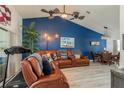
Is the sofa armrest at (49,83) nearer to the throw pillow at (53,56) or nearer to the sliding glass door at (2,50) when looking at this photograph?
the sliding glass door at (2,50)

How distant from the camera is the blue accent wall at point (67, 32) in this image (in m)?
8.73

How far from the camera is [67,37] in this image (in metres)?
9.59

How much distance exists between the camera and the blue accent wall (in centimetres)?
873

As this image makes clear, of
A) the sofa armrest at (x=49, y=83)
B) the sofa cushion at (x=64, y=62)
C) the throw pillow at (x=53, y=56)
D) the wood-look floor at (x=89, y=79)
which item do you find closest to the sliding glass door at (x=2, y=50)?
the wood-look floor at (x=89, y=79)

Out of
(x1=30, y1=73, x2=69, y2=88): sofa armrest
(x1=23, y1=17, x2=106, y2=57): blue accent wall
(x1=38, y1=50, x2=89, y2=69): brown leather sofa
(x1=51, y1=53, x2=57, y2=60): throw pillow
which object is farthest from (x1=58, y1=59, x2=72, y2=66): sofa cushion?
(x1=30, y1=73, x2=69, y2=88): sofa armrest

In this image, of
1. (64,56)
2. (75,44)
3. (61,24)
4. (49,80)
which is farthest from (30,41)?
(49,80)

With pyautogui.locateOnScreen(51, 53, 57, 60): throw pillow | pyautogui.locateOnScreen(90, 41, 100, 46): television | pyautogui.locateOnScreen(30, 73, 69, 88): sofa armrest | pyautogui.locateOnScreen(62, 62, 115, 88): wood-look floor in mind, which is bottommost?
pyautogui.locateOnScreen(62, 62, 115, 88): wood-look floor

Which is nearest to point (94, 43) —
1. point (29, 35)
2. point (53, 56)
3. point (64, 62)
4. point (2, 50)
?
point (64, 62)

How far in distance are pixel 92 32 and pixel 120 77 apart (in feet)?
26.6

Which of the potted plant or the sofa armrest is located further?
the potted plant

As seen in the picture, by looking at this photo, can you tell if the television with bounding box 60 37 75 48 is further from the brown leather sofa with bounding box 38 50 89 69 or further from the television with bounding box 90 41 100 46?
the television with bounding box 90 41 100 46

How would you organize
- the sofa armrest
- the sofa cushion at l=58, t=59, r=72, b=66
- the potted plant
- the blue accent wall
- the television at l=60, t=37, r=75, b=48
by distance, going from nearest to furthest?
the sofa armrest < the potted plant < the sofa cushion at l=58, t=59, r=72, b=66 < the blue accent wall < the television at l=60, t=37, r=75, b=48
